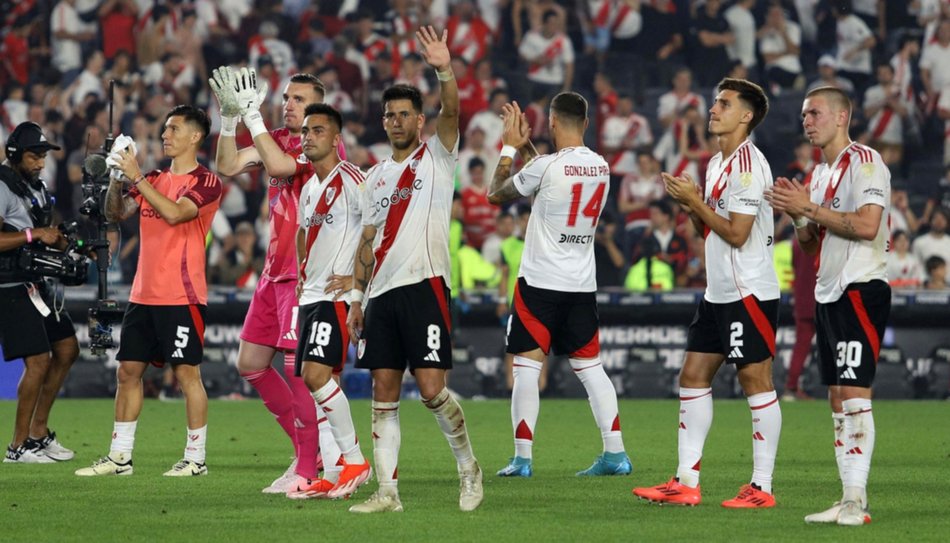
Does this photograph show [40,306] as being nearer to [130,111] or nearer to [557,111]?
[557,111]

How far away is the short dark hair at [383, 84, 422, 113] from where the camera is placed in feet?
27.3

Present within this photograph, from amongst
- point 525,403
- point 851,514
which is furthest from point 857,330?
point 525,403

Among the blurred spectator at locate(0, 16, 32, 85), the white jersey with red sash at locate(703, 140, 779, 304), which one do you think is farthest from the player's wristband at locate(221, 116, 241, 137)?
the blurred spectator at locate(0, 16, 32, 85)

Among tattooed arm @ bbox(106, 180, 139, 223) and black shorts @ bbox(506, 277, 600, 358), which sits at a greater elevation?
tattooed arm @ bbox(106, 180, 139, 223)

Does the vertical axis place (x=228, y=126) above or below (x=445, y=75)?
below

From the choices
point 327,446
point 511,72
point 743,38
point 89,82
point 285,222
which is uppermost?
point 743,38

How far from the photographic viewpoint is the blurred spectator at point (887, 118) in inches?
869

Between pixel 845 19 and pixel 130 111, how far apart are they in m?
11.5

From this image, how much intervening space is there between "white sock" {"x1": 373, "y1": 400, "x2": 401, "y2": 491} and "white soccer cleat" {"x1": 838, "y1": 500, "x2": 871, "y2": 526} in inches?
94.9

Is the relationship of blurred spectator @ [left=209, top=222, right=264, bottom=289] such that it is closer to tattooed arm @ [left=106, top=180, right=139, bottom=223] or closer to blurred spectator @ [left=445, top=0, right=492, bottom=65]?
blurred spectator @ [left=445, top=0, right=492, bottom=65]

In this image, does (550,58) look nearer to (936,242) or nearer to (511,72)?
(511,72)

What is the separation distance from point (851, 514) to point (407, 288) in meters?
2.68

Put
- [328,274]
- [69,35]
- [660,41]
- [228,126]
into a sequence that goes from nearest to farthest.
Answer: [328,274] < [228,126] < [660,41] < [69,35]

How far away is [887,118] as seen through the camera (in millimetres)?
22078
